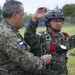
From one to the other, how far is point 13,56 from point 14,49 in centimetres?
8

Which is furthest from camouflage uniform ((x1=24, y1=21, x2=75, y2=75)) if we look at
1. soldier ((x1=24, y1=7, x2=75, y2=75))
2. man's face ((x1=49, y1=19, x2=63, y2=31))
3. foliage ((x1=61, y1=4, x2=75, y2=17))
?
foliage ((x1=61, y1=4, x2=75, y2=17))

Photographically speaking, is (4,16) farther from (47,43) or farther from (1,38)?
(47,43)

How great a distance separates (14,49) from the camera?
341cm

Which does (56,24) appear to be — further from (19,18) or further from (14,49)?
(14,49)

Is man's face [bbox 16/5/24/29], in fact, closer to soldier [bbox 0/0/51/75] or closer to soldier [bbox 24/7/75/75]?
soldier [bbox 0/0/51/75]

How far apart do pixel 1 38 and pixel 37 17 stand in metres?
0.84

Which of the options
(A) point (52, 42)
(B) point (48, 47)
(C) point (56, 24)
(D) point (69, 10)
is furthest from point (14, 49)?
(D) point (69, 10)

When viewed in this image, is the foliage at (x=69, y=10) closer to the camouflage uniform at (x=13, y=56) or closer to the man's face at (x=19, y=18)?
the man's face at (x=19, y=18)

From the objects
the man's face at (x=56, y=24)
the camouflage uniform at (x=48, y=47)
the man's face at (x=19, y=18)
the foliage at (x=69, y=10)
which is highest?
the man's face at (x=19, y=18)

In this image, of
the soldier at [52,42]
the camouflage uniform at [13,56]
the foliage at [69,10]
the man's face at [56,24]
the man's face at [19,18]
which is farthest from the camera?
the foliage at [69,10]

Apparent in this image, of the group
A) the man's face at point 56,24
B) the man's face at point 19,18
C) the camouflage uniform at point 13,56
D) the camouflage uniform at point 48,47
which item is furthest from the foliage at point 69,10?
the camouflage uniform at point 13,56

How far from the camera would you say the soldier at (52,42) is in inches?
173

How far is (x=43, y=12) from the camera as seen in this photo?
407 cm

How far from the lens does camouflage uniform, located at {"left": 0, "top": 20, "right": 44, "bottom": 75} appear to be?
11.2ft
